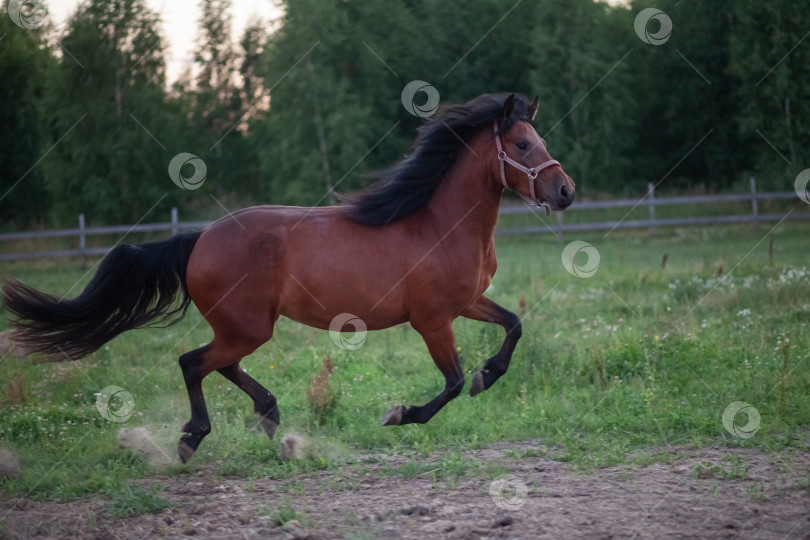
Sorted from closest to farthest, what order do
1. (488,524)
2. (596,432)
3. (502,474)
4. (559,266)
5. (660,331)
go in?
(488,524)
(502,474)
(596,432)
(660,331)
(559,266)

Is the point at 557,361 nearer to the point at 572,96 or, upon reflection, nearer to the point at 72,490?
the point at 72,490

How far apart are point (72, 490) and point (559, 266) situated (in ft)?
34.7

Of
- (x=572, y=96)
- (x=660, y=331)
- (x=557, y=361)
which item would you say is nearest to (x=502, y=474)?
(x=557, y=361)

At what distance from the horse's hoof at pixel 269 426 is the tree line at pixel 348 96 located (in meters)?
15.6

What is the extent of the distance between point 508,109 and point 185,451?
334 cm

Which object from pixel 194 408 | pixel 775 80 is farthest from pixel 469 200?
pixel 775 80

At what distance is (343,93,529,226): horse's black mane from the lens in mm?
5199

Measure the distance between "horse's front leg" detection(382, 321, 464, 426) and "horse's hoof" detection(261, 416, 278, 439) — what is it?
3.10 ft

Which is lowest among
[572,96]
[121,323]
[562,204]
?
[121,323]

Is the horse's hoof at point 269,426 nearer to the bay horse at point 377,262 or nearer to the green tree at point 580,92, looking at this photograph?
the bay horse at point 377,262

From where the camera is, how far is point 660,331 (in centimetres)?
761

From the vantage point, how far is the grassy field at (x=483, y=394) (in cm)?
515

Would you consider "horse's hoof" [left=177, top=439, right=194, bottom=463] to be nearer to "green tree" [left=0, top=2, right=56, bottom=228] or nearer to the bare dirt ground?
the bare dirt ground

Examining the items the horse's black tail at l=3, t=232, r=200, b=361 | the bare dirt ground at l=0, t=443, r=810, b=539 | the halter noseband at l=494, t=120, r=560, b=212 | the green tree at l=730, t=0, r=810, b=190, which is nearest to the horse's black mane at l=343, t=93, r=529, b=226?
the halter noseband at l=494, t=120, r=560, b=212
